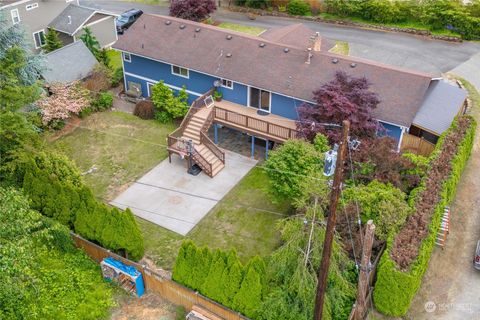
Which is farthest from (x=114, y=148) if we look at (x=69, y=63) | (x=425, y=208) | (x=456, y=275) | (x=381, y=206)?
(x=456, y=275)

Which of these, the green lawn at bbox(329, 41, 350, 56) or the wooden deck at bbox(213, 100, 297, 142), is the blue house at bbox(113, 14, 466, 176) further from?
the green lawn at bbox(329, 41, 350, 56)

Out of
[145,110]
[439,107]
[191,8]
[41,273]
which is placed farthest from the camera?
[191,8]

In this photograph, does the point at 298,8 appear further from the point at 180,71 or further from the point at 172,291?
the point at 172,291

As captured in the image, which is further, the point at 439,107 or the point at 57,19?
the point at 57,19

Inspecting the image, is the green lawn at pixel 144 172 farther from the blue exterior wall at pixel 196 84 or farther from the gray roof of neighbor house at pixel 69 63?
the gray roof of neighbor house at pixel 69 63

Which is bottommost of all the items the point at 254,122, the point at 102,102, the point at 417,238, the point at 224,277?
the point at 224,277

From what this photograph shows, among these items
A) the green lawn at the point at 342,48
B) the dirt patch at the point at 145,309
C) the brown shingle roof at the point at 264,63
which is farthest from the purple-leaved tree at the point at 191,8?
the dirt patch at the point at 145,309
